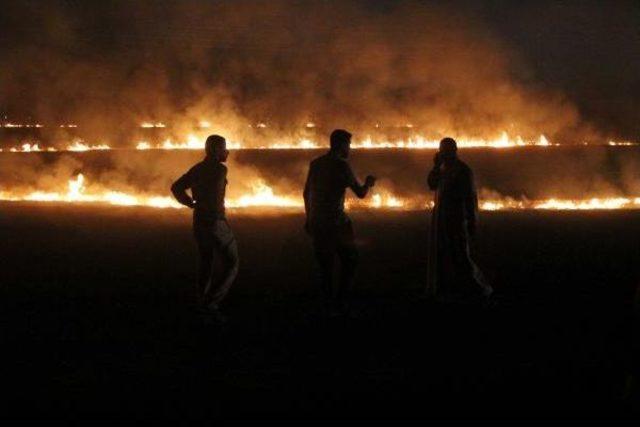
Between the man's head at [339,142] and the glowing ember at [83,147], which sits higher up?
the glowing ember at [83,147]

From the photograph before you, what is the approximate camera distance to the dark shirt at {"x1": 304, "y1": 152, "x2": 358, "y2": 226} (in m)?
7.31

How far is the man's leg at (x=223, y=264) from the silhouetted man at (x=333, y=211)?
0.82 m

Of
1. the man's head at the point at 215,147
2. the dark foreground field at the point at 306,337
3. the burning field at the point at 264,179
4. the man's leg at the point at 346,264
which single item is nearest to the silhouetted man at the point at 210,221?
the man's head at the point at 215,147

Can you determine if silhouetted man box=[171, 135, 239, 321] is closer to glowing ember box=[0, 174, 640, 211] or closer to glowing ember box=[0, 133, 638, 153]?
glowing ember box=[0, 174, 640, 211]

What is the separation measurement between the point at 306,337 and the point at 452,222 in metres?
2.35

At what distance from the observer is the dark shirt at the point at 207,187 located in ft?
23.6

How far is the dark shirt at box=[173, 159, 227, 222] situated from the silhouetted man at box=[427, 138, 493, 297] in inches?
97.1

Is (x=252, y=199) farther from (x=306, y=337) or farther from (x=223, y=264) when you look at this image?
(x=306, y=337)

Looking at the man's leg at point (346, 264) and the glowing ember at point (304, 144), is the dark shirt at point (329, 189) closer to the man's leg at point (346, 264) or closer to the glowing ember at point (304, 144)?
the man's leg at point (346, 264)

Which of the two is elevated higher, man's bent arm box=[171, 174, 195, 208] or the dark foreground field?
man's bent arm box=[171, 174, 195, 208]

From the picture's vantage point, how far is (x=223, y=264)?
732cm

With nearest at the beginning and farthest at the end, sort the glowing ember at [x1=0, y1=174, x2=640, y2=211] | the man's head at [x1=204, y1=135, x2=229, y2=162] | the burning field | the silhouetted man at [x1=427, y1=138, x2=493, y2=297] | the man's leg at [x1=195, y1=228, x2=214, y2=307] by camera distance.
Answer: the man's leg at [x1=195, y1=228, x2=214, y2=307], the man's head at [x1=204, y1=135, x2=229, y2=162], the silhouetted man at [x1=427, y1=138, x2=493, y2=297], the glowing ember at [x1=0, y1=174, x2=640, y2=211], the burning field

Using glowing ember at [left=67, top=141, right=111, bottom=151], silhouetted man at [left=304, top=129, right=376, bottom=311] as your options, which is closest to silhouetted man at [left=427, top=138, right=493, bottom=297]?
silhouetted man at [left=304, top=129, right=376, bottom=311]

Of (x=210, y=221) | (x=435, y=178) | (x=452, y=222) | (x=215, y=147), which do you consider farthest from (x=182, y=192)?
(x=452, y=222)
